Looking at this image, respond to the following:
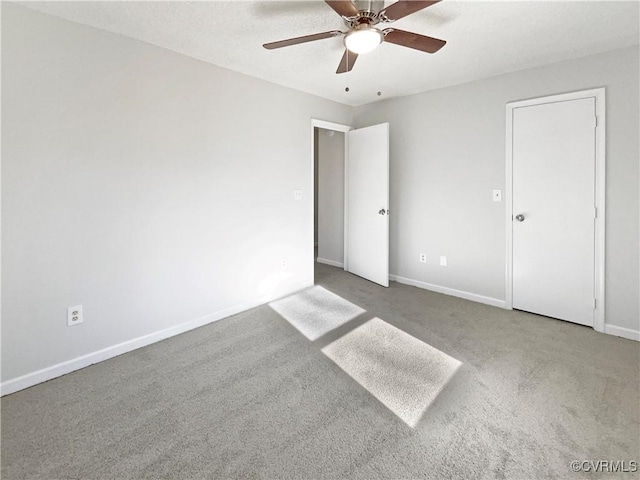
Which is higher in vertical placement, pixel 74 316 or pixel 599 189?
pixel 599 189

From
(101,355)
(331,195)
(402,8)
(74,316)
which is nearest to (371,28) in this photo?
(402,8)

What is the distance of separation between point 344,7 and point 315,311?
260 centimetres

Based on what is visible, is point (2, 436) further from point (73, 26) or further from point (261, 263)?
point (73, 26)

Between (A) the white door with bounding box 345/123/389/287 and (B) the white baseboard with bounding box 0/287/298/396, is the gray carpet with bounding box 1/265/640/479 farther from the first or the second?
(A) the white door with bounding box 345/123/389/287

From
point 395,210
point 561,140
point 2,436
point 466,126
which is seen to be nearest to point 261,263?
point 395,210

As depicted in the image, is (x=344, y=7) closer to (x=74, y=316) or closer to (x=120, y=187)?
(x=120, y=187)

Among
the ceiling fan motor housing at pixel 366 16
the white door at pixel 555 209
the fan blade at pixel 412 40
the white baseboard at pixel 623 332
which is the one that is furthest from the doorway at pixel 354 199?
the white baseboard at pixel 623 332

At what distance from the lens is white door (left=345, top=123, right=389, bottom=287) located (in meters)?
4.08

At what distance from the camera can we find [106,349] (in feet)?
8.00

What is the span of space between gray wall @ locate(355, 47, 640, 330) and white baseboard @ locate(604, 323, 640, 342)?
5 cm

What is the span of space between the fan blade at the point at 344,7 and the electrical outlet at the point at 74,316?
255 cm

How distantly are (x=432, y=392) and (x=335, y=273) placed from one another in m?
2.88

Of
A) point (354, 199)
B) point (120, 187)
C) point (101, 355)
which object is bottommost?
point (101, 355)

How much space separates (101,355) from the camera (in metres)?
2.41
